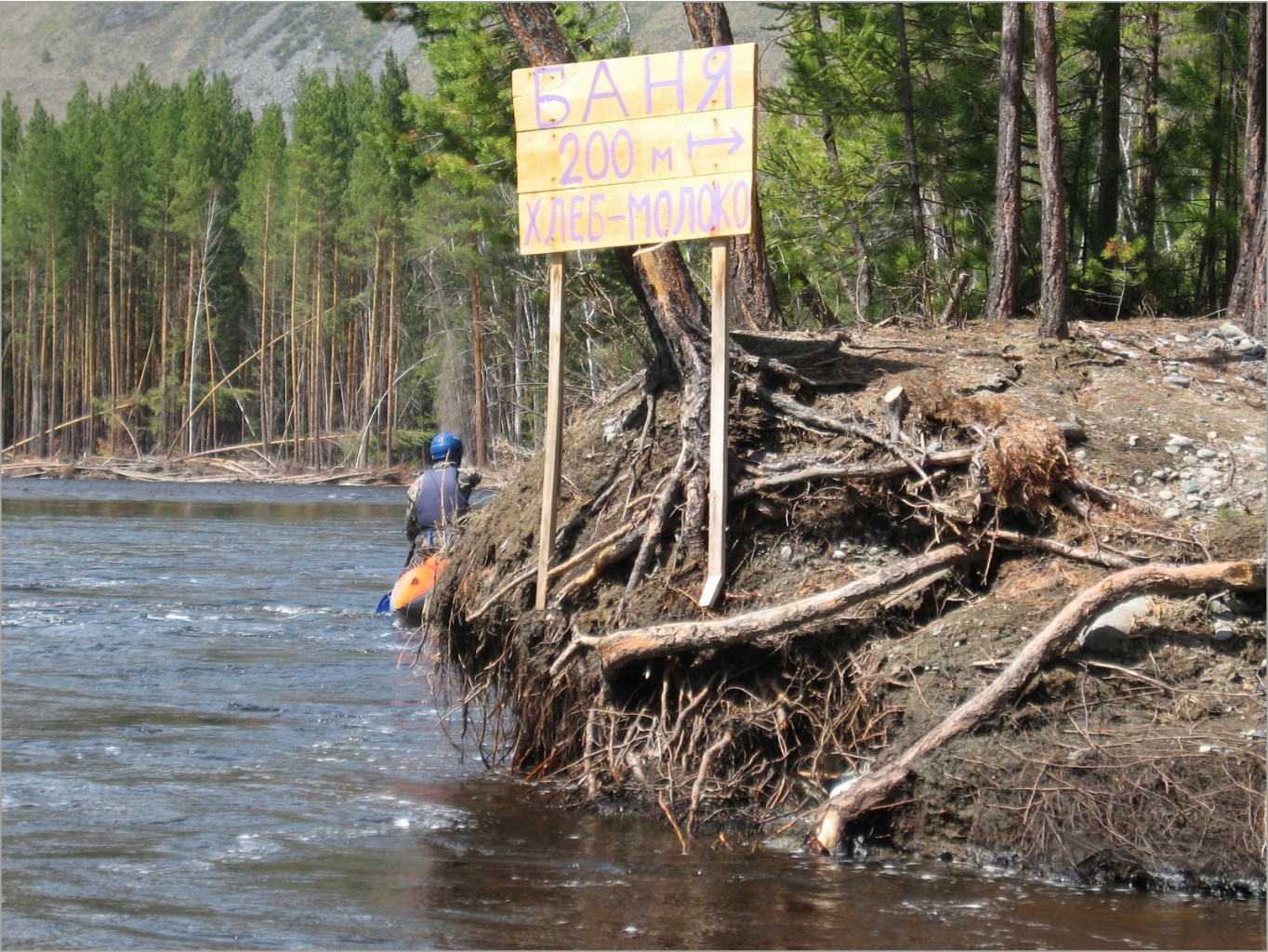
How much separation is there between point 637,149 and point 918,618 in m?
2.76

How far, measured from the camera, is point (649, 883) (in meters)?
6.69

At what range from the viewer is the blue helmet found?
499 inches

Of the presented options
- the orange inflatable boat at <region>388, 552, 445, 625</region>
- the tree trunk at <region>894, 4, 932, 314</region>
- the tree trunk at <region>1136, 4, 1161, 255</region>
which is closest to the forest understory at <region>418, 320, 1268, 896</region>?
the orange inflatable boat at <region>388, 552, 445, 625</region>

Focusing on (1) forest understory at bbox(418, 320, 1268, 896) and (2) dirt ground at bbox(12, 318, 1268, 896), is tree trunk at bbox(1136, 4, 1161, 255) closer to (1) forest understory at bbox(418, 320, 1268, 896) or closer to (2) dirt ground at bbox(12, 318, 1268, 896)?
(2) dirt ground at bbox(12, 318, 1268, 896)

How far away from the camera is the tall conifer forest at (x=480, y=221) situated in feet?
46.8

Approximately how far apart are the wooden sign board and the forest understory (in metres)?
1.31

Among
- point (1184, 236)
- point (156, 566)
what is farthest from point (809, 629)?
point (156, 566)

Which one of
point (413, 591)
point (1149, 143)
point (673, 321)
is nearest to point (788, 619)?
point (673, 321)

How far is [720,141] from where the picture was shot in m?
7.32

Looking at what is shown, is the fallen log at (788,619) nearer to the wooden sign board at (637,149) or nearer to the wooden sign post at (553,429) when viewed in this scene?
the wooden sign post at (553,429)

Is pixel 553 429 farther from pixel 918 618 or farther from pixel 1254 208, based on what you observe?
pixel 1254 208

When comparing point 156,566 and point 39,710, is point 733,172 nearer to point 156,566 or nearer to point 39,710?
point 39,710

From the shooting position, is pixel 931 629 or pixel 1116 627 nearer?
pixel 1116 627

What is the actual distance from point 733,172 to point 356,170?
188 feet
